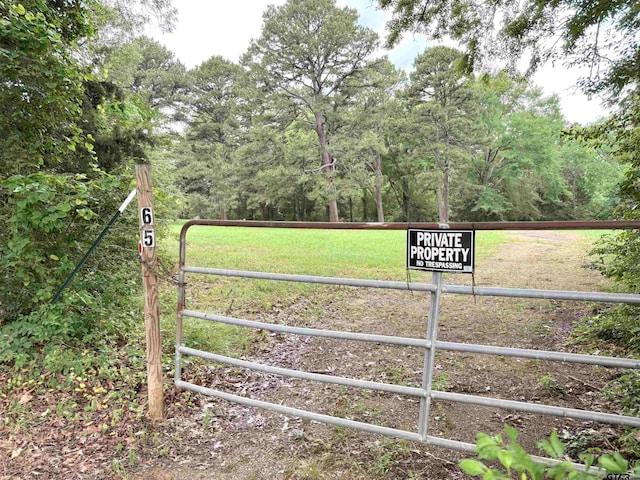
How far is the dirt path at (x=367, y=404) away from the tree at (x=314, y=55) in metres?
22.0

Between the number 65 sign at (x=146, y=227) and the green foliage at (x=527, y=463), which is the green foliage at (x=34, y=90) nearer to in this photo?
the number 65 sign at (x=146, y=227)

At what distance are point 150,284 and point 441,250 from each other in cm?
211

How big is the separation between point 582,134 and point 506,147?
112 ft

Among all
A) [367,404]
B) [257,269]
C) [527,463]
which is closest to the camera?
[527,463]

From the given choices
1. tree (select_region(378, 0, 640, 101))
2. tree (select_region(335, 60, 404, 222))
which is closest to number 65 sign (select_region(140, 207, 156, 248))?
tree (select_region(378, 0, 640, 101))

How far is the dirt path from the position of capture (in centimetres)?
241

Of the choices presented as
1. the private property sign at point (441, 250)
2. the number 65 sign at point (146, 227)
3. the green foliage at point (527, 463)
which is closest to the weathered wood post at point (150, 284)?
the number 65 sign at point (146, 227)

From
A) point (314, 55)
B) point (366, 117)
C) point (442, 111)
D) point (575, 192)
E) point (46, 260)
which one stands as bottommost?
point (46, 260)

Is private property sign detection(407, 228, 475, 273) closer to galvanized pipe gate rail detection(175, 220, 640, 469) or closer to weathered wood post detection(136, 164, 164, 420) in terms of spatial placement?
galvanized pipe gate rail detection(175, 220, 640, 469)

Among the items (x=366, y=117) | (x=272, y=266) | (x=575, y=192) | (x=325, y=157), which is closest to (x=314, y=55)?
(x=366, y=117)

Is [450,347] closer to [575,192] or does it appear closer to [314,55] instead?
[314,55]

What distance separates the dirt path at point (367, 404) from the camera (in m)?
2.41

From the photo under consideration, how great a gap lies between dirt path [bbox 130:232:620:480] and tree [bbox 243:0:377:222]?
2200 centimetres

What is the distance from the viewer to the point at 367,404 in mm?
3080
